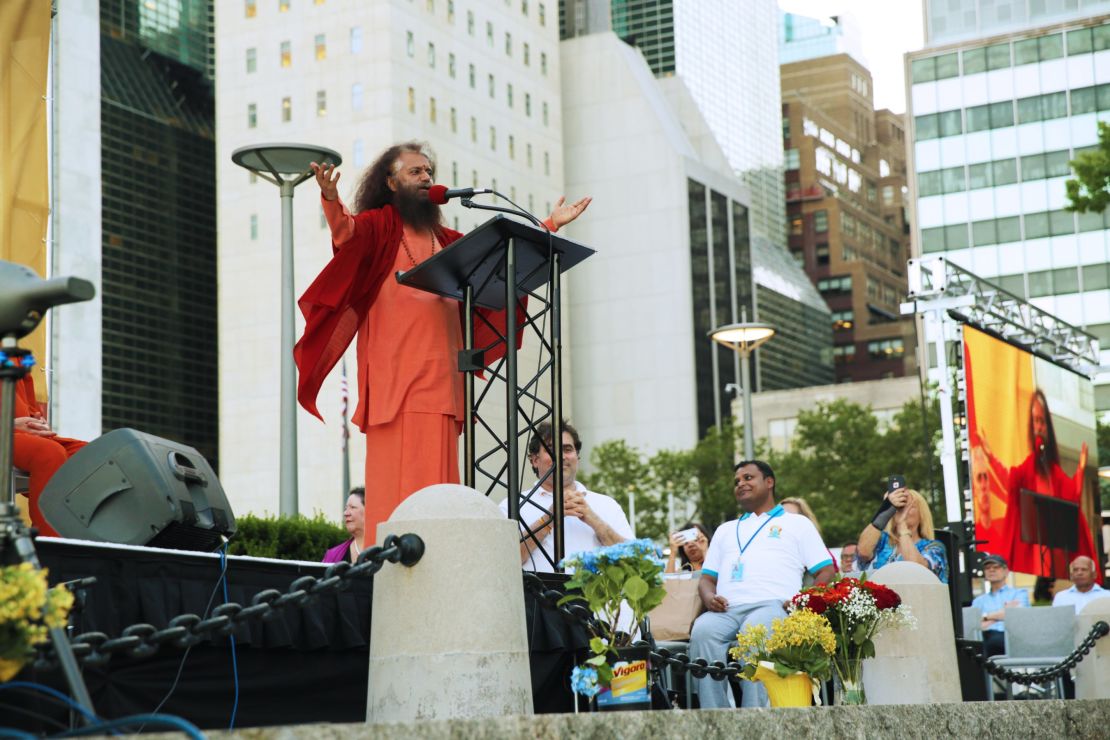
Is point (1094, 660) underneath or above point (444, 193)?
underneath

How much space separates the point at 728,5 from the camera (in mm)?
130875

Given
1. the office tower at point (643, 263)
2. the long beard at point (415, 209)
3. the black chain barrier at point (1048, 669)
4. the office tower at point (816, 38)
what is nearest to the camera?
the long beard at point (415, 209)

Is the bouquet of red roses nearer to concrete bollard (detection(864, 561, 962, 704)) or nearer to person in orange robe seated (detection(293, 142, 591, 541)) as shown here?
concrete bollard (detection(864, 561, 962, 704))

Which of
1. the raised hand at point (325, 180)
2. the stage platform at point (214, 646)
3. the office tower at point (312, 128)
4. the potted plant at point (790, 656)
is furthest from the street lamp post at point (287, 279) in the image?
the office tower at point (312, 128)

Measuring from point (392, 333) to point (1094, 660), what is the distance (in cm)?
665

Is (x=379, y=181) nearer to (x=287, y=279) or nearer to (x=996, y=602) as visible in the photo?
(x=287, y=279)

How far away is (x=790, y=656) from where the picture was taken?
749 cm

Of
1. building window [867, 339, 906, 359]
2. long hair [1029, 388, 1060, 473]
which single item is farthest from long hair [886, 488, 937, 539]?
building window [867, 339, 906, 359]

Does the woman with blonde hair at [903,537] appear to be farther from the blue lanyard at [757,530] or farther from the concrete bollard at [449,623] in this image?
the concrete bollard at [449,623]

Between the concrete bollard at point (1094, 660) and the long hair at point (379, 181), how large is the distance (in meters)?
6.55

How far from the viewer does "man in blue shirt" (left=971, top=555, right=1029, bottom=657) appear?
15336 mm

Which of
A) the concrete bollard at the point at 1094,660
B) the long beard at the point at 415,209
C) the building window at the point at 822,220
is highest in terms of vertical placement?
the building window at the point at 822,220

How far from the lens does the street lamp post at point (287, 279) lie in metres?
16.3

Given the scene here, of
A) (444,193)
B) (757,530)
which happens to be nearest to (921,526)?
(757,530)
